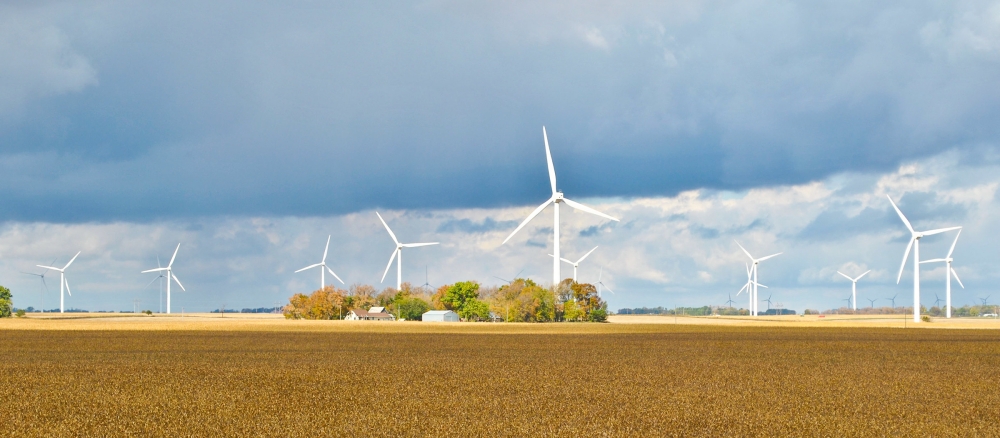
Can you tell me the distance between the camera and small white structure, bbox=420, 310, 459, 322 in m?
179

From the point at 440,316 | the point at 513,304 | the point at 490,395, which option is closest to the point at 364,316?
the point at 440,316

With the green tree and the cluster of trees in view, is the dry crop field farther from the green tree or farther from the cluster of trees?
the green tree

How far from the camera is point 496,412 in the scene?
25922 millimetres

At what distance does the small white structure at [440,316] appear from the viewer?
17925cm

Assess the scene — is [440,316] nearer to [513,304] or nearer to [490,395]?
[513,304]

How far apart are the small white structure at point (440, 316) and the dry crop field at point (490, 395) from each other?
419 feet

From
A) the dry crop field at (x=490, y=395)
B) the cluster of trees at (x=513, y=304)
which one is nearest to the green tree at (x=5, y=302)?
the cluster of trees at (x=513, y=304)

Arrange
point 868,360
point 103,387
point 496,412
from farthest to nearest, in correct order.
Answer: point 868,360, point 103,387, point 496,412

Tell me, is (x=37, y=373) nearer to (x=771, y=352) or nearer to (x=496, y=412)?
(x=496, y=412)

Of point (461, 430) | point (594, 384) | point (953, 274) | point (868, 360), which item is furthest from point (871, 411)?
point (953, 274)

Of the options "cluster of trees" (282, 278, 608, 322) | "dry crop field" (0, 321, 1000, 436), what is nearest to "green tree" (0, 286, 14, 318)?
"cluster of trees" (282, 278, 608, 322)

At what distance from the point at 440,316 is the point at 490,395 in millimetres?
150444

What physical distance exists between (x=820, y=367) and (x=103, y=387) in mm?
34087

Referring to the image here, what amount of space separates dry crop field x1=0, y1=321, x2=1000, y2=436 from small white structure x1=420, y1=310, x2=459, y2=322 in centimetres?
12782
